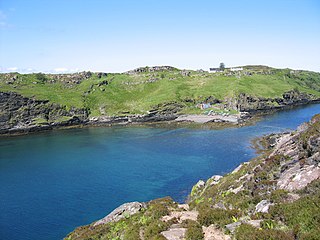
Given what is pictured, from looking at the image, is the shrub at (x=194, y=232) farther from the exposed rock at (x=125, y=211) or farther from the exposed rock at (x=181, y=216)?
the exposed rock at (x=125, y=211)

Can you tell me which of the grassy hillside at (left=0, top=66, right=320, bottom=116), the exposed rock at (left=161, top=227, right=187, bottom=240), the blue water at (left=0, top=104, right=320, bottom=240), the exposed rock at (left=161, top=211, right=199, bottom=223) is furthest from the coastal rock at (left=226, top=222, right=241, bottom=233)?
the grassy hillside at (left=0, top=66, right=320, bottom=116)

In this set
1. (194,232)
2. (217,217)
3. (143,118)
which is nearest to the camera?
(194,232)

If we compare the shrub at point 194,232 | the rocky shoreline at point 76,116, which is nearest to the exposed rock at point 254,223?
the shrub at point 194,232

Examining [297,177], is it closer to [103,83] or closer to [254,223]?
[254,223]

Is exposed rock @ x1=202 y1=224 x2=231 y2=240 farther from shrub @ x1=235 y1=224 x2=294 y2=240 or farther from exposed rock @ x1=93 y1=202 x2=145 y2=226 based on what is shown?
exposed rock @ x1=93 y1=202 x2=145 y2=226

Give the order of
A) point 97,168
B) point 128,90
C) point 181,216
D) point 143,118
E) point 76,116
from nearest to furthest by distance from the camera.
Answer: point 181,216, point 97,168, point 143,118, point 76,116, point 128,90

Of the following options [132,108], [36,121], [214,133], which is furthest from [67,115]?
[214,133]

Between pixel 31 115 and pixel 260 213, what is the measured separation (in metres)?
147

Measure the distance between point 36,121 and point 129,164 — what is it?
83713 mm

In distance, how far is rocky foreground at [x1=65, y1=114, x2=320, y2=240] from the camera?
16.6m

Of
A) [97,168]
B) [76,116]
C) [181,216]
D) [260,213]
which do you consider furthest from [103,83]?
[260,213]

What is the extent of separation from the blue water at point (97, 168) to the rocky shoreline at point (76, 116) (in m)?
14.3

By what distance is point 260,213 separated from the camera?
19.6 m

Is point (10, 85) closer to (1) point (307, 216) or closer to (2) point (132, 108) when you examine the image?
(2) point (132, 108)
